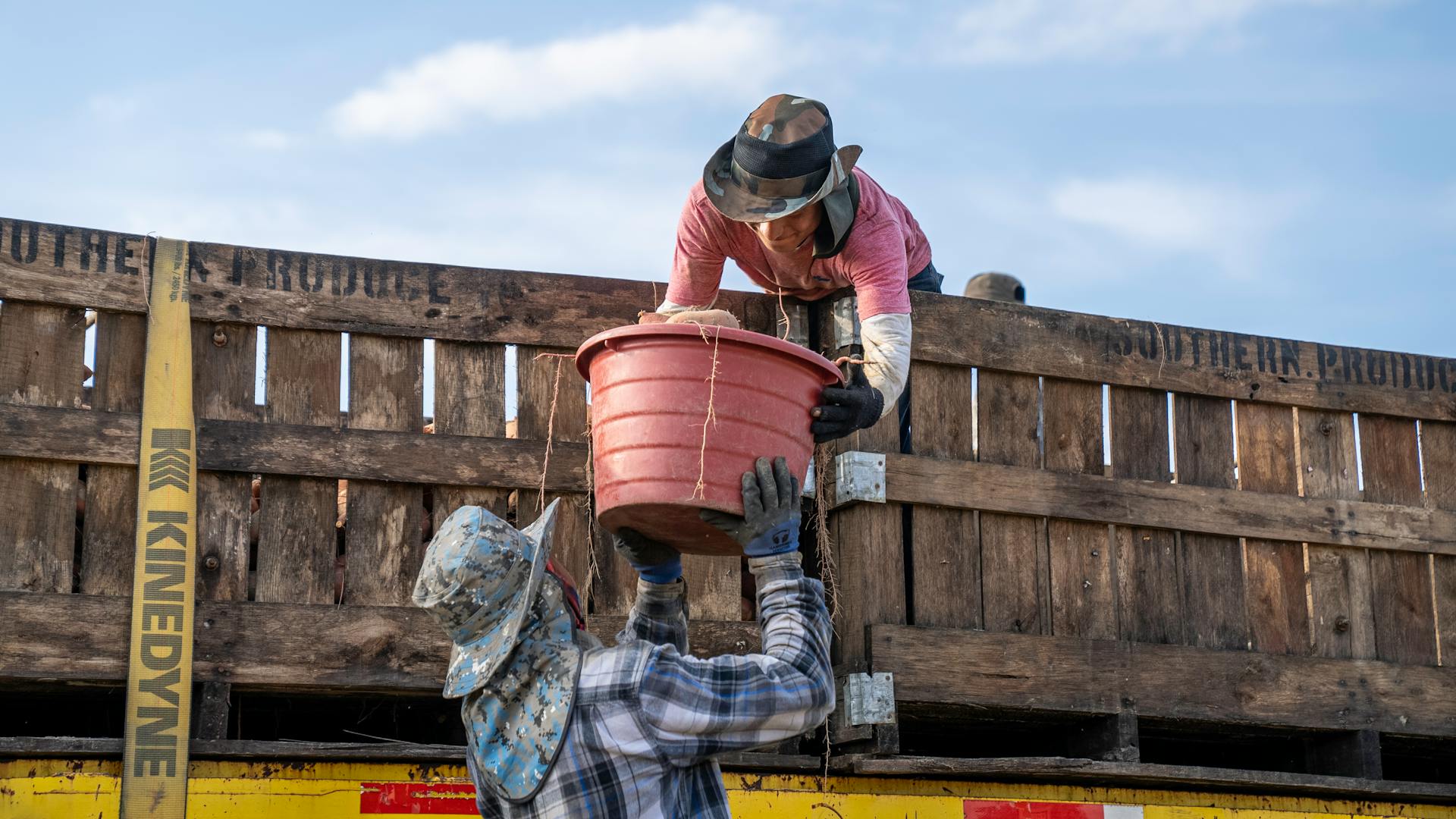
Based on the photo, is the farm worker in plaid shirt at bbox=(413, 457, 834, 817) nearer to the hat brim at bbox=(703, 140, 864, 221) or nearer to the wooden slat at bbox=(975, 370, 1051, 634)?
the hat brim at bbox=(703, 140, 864, 221)

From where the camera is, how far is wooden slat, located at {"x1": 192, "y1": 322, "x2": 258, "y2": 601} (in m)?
5.48

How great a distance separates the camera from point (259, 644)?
Result: 5.44m

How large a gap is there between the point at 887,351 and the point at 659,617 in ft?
5.02

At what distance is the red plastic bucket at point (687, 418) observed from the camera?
162 inches

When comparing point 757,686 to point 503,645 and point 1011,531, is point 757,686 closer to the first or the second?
point 503,645

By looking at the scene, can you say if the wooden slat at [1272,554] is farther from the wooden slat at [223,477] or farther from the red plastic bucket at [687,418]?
the wooden slat at [223,477]

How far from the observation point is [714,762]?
3807 mm

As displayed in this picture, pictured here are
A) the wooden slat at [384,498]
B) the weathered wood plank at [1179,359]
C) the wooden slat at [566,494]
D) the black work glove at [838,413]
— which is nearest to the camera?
the black work glove at [838,413]

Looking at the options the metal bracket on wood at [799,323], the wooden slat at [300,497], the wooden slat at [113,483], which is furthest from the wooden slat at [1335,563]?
the wooden slat at [113,483]

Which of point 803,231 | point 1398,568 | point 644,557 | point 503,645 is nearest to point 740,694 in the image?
point 503,645

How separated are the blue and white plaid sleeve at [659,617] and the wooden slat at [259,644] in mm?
1508

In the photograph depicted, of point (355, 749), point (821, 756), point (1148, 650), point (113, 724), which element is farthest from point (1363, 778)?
point (113, 724)

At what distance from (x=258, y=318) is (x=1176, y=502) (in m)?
3.44

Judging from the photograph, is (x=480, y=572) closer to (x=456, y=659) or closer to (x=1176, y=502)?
(x=456, y=659)
